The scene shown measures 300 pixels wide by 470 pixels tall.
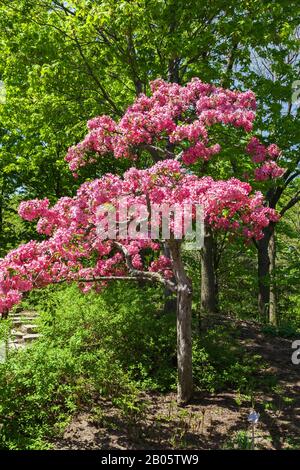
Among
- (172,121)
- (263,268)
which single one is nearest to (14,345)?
(172,121)

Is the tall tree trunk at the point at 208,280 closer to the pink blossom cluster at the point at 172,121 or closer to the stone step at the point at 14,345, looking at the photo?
the stone step at the point at 14,345

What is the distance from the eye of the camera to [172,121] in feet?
24.1

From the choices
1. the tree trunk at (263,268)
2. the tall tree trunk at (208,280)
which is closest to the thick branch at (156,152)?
the tall tree trunk at (208,280)

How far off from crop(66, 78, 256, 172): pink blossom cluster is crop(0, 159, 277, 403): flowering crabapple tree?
2.77 ft

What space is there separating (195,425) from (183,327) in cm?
150

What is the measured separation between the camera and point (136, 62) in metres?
10.4

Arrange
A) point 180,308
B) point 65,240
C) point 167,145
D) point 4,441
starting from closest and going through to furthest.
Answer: point 4,441 → point 65,240 → point 180,308 → point 167,145

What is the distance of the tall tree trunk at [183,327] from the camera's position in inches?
276

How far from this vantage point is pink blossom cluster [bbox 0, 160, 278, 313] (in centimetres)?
587

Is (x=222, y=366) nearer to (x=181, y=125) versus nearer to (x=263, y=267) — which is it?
(x=181, y=125)

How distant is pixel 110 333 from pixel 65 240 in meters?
2.62

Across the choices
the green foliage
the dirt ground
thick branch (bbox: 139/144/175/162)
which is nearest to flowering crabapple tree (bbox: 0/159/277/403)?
the dirt ground

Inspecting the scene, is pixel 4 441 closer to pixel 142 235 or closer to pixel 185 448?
pixel 185 448
